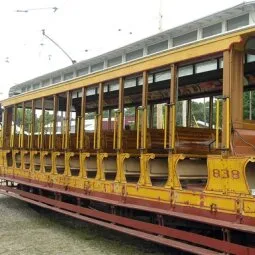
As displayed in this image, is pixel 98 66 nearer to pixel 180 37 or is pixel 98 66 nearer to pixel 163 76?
pixel 180 37

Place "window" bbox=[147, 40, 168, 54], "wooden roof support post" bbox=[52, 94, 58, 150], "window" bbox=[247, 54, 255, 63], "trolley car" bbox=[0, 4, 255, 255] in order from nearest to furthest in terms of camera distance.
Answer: "trolley car" bbox=[0, 4, 255, 255]
"window" bbox=[247, 54, 255, 63]
"wooden roof support post" bbox=[52, 94, 58, 150]
"window" bbox=[147, 40, 168, 54]

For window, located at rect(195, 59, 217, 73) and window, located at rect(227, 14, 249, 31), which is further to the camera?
window, located at rect(227, 14, 249, 31)

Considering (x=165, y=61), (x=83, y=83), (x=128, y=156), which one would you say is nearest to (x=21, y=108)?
(x=83, y=83)

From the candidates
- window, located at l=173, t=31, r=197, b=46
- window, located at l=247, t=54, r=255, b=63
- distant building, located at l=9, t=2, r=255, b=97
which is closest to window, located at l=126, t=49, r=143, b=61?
distant building, located at l=9, t=2, r=255, b=97

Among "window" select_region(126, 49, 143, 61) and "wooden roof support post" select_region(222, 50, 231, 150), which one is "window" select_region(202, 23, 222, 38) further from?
"wooden roof support post" select_region(222, 50, 231, 150)

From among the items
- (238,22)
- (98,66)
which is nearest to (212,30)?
(238,22)

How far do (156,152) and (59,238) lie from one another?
223 cm

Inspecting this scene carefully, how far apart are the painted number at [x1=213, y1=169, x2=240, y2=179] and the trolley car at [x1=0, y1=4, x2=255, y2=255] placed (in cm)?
1

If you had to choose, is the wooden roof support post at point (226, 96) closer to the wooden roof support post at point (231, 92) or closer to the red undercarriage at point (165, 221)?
the wooden roof support post at point (231, 92)

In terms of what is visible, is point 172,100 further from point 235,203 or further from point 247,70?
point 235,203

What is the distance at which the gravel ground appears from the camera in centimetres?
695

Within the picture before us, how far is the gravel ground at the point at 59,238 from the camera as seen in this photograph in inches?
273

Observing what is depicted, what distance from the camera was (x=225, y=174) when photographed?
4.84 m

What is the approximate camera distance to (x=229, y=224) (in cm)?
464
